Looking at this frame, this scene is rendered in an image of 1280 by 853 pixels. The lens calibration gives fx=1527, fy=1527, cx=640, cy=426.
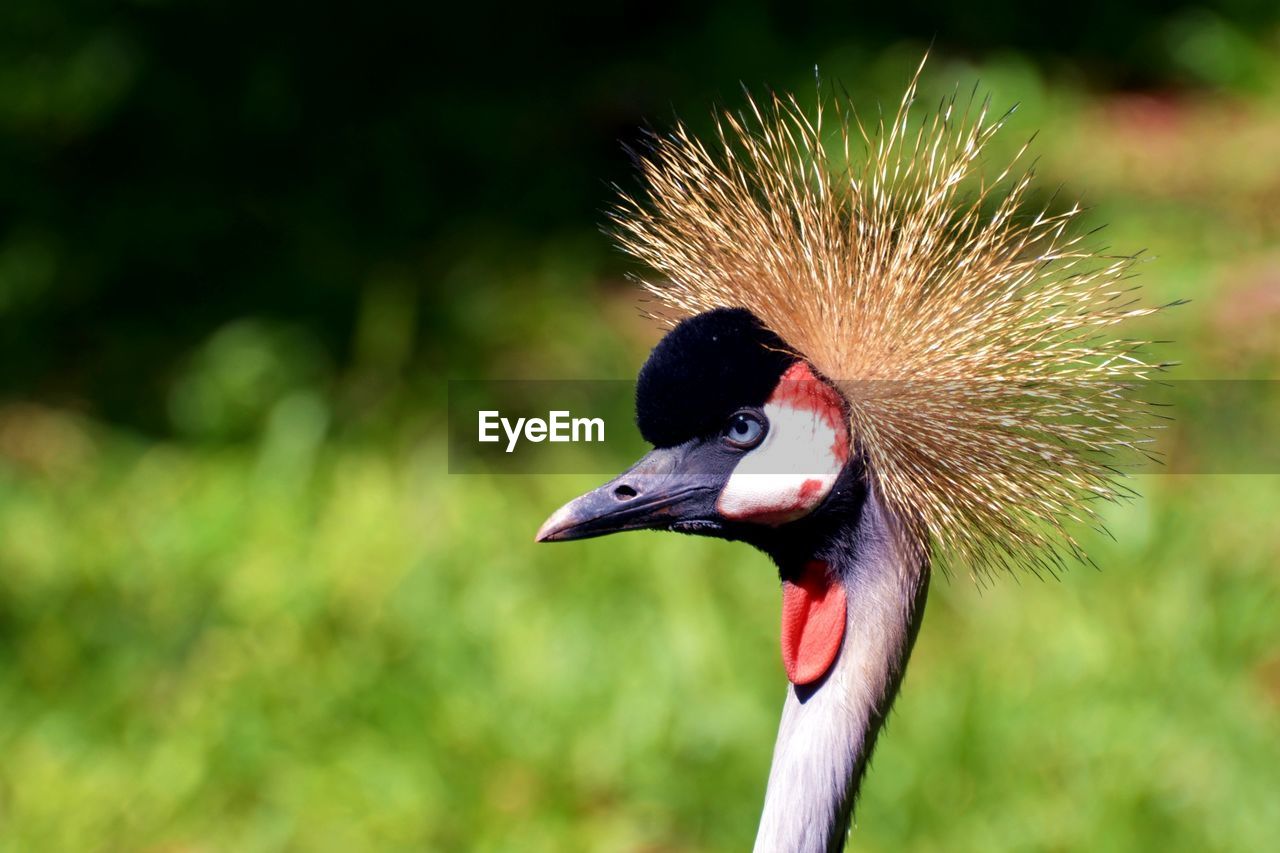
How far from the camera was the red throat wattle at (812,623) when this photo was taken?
117 centimetres

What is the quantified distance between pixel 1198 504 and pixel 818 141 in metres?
1.48

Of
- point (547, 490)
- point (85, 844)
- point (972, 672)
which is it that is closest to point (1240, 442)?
point (972, 672)

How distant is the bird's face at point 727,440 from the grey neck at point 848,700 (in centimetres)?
5

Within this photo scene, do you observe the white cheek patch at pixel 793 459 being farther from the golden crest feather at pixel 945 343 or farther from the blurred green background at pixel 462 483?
the blurred green background at pixel 462 483

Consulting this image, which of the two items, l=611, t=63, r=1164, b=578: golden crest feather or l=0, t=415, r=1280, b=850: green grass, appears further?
l=0, t=415, r=1280, b=850: green grass

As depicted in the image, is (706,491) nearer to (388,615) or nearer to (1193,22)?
(388,615)

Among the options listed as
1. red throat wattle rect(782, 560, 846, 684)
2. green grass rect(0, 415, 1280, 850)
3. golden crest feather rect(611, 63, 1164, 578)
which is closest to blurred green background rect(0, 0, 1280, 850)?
green grass rect(0, 415, 1280, 850)

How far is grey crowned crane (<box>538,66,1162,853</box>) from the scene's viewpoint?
115 centimetres

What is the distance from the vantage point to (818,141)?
1.27m

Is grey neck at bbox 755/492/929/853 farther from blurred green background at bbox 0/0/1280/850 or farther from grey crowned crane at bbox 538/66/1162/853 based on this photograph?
blurred green background at bbox 0/0/1280/850

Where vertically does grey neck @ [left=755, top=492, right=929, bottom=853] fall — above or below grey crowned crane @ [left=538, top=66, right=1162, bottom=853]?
below

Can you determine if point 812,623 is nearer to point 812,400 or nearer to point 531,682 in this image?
point 812,400

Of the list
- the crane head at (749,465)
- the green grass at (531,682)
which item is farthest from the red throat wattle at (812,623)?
the green grass at (531,682)

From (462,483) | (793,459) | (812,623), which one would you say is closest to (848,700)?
(812,623)
